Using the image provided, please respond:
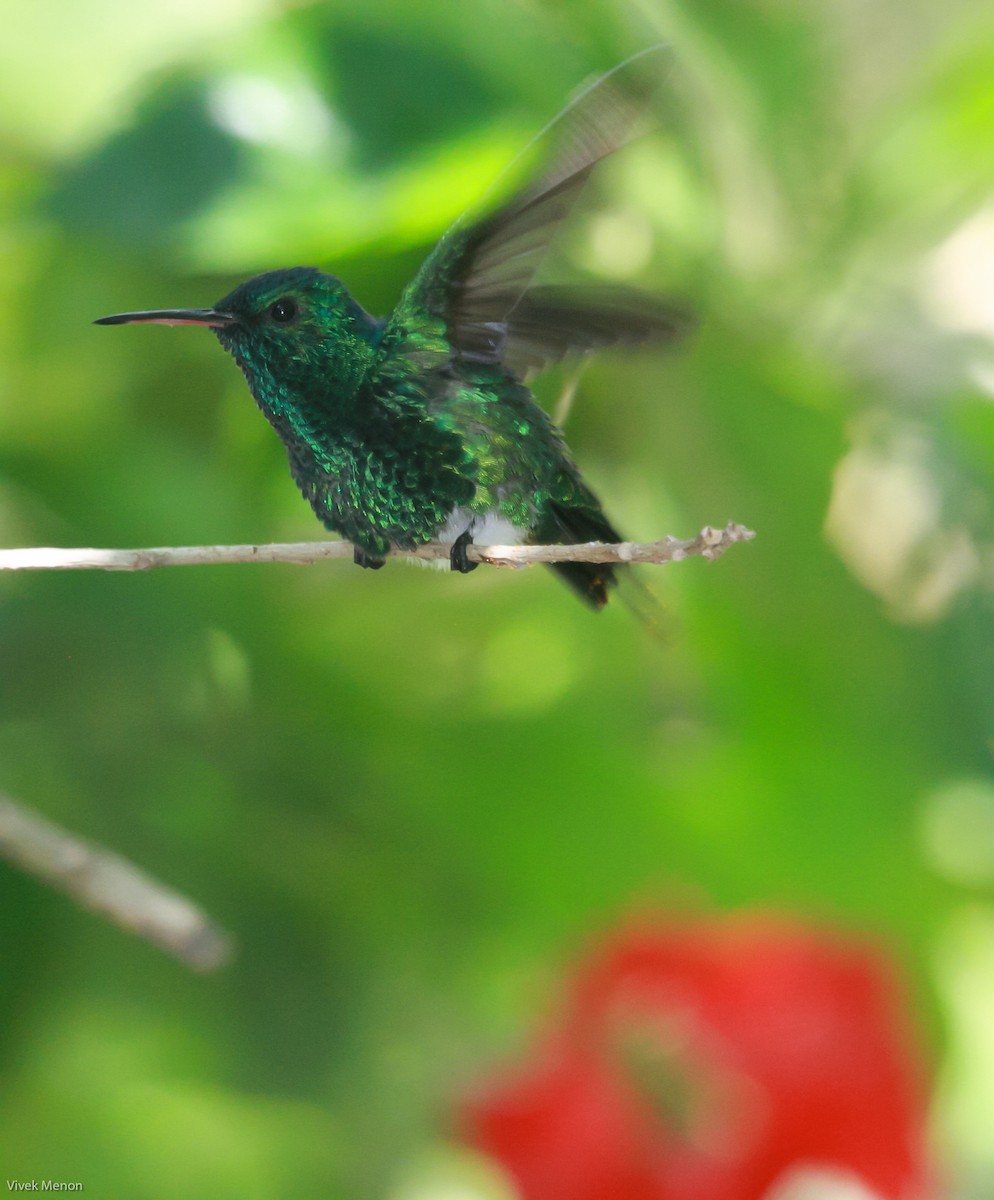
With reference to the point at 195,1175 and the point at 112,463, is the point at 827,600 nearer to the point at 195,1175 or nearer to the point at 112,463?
the point at 112,463

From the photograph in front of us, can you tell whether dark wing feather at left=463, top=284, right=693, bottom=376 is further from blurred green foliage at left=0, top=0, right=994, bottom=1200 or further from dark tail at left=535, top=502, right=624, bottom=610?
blurred green foliage at left=0, top=0, right=994, bottom=1200

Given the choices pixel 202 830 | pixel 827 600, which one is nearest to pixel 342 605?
pixel 202 830

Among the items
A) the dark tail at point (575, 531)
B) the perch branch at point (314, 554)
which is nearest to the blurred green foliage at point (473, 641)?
the dark tail at point (575, 531)

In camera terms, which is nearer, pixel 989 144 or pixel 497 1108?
pixel 497 1108

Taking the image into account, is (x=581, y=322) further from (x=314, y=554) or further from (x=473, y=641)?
(x=473, y=641)

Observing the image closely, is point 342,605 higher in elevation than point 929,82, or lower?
lower

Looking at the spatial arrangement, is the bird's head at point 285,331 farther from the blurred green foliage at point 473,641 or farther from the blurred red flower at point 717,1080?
the blurred red flower at point 717,1080
